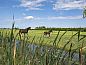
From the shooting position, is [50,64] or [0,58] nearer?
[50,64]

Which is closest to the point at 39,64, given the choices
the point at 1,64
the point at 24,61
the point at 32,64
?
the point at 32,64

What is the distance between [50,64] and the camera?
4.01m

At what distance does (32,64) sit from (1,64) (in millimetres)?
678

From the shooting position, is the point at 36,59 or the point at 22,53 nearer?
the point at 22,53

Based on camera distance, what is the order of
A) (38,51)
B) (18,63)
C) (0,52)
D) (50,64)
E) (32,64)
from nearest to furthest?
(50,64) < (18,63) < (32,64) < (38,51) < (0,52)

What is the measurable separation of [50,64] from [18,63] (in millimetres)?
805

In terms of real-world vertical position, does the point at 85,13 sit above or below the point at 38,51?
below

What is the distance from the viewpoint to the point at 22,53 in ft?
15.3

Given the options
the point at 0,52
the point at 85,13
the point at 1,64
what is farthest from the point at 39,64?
the point at 85,13

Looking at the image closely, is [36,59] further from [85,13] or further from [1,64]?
[85,13]

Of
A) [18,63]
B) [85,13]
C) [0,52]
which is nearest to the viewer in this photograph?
[18,63]

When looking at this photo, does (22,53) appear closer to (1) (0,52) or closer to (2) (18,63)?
(2) (18,63)

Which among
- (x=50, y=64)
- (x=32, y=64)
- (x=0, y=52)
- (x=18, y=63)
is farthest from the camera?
(x=0, y=52)

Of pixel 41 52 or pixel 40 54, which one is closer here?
pixel 40 54
